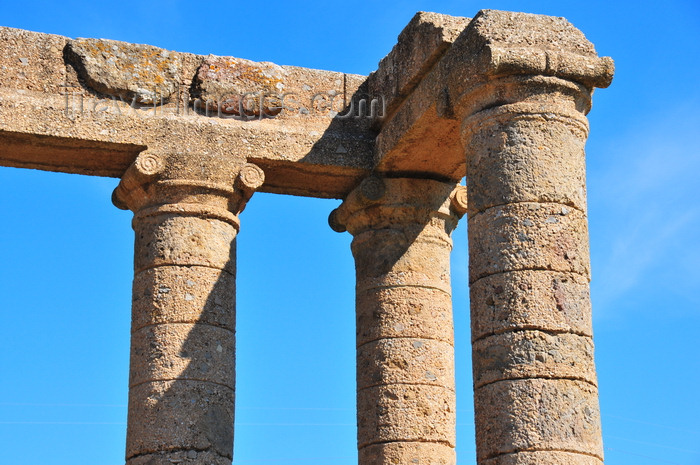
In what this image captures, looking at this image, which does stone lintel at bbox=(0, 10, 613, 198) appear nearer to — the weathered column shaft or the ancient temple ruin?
the ancient temple ruin

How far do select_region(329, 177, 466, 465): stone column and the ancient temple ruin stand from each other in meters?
0.02

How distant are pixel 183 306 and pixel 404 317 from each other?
280 centimetres

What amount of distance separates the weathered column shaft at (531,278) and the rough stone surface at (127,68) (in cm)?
435

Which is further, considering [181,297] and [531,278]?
[181,297]

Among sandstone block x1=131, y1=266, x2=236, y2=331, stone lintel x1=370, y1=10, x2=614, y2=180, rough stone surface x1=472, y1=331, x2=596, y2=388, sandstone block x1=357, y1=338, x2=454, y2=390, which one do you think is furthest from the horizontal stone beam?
rough stone surface x1=472, y1=331, x2=596, y2=388

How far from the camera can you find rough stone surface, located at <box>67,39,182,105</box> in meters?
14.2

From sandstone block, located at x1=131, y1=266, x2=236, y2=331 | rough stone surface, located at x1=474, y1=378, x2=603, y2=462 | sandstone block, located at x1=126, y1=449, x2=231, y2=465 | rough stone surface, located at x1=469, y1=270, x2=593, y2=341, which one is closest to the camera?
rough stone surface, located at x1=474, y1=378, x2=603, y2=462

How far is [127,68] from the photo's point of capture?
47.2 feet

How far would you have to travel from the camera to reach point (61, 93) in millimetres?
14039

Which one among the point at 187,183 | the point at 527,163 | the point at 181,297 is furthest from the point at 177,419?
the point at 527,163

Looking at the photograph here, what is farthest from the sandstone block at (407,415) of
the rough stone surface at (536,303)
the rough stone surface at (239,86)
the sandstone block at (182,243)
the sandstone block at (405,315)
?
the rough stone surface at (239,86)
